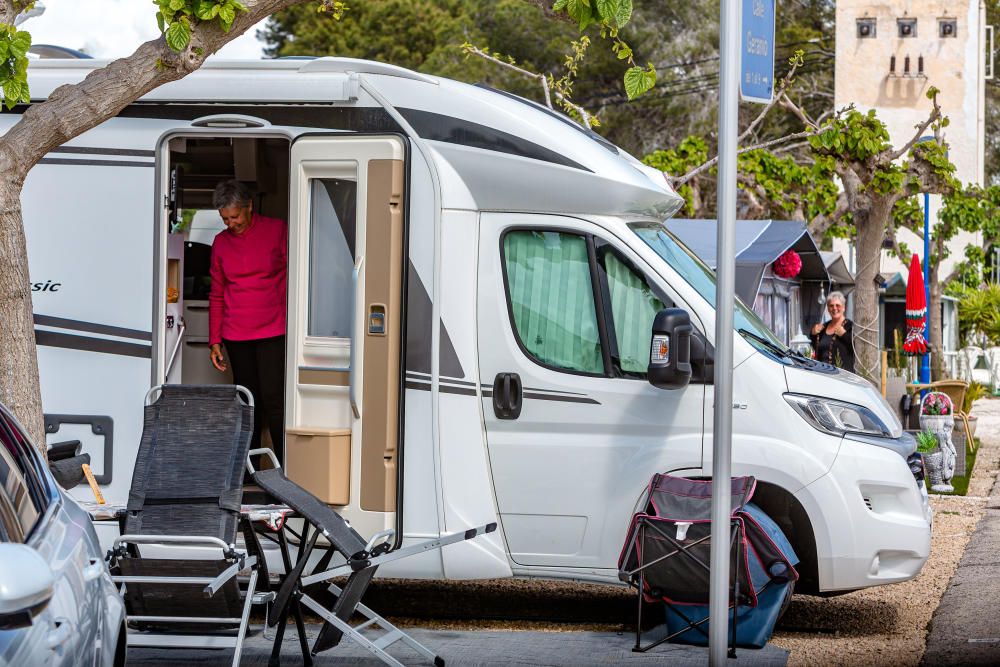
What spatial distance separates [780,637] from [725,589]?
67.7 inches

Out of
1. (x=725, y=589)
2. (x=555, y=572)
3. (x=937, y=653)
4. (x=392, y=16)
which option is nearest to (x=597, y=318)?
(x=555, y=572)

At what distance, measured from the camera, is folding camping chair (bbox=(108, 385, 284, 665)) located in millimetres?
5547

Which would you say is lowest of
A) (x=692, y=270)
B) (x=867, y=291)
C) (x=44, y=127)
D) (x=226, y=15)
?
(x=692, y=270)

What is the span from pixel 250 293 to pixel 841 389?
3.15 m

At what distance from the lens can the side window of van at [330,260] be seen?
655 centimetres

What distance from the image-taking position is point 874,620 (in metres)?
7.24

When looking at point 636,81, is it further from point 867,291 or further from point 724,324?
point 867,291

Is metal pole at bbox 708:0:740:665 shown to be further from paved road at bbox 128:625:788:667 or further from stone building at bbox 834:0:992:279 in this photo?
→ stone building at bbox 834:0:992:279

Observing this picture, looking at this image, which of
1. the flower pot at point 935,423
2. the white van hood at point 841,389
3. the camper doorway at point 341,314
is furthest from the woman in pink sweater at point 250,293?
the flower pot at point 935,423

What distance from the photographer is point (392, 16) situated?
124 ft

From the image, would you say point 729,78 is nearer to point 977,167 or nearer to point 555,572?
point 555,572

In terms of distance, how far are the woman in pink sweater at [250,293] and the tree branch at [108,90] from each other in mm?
1703

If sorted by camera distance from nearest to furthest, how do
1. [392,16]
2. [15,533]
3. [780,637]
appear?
[15,533] < [780,637] < [392,16]

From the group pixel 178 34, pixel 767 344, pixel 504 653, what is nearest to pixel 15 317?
pixel 178 34
